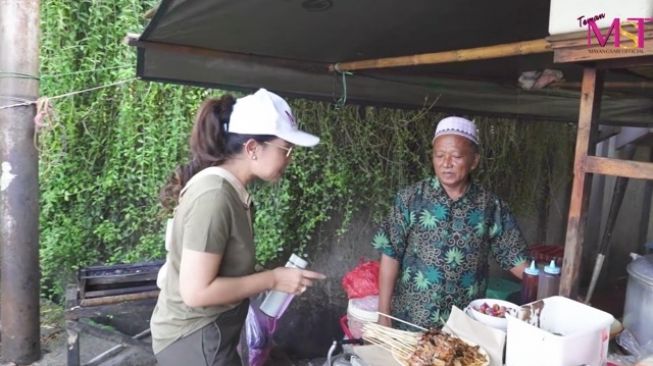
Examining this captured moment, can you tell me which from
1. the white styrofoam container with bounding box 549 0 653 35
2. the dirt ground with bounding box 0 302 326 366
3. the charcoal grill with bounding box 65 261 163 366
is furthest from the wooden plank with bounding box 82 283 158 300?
the white styrofoam container with bounding box 549 0 653 35

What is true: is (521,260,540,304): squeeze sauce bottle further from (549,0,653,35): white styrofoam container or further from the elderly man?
(549,0,653,35): white styrofoam container

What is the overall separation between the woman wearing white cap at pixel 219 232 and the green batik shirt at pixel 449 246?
77 centimetres

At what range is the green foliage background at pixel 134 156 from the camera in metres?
4.00

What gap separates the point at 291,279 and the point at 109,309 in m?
1.83

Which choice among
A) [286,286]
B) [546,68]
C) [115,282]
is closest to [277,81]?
[286,286]

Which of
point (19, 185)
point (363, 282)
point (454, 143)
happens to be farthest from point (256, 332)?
point (454, 143)

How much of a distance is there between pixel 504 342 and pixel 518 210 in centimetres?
435

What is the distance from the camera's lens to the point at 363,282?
10.4 feet

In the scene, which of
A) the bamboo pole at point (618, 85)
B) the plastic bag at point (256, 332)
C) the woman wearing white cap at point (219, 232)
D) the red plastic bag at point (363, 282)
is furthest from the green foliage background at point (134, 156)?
the woman wearing white cap at point (219, 232)

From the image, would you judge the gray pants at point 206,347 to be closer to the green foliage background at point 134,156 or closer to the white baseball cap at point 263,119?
the white baseball cap at point 263,119

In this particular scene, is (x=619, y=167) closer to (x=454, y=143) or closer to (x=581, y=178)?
(x=581, y=178)

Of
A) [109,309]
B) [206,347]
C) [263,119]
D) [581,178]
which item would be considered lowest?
[109,309]

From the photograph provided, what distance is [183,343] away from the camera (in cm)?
173

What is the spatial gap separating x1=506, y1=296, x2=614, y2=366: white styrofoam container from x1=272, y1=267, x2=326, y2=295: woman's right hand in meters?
0.80
